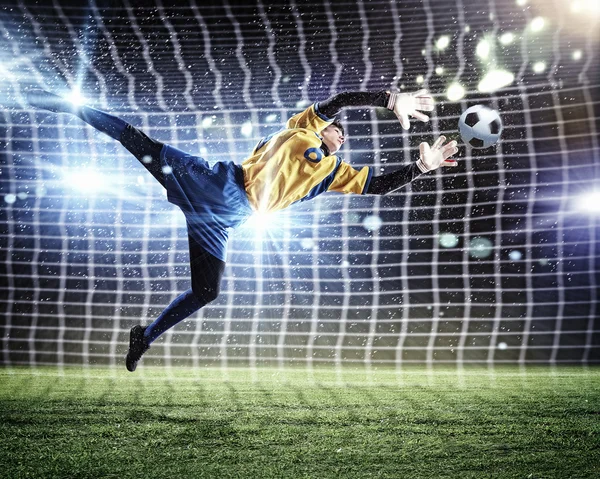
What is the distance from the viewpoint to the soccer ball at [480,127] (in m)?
3.31

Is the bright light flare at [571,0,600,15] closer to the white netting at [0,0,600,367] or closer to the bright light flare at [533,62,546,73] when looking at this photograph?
the white netting at [0,0,600,367]

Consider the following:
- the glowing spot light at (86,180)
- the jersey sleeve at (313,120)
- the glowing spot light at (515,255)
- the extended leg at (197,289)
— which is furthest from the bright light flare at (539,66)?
the glowing spot light at (86,180)

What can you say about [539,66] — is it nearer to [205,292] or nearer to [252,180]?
[252,180]

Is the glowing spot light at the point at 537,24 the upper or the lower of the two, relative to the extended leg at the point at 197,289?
upper

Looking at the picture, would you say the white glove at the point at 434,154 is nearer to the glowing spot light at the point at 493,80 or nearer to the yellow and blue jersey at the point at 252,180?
the yellow and blue jersey at the point at 252,180

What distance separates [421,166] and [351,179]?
0.42 m

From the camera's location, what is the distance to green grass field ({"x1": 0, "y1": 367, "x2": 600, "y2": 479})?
6.81 ft

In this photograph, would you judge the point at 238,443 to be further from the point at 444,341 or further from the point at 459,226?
the point at 459,226

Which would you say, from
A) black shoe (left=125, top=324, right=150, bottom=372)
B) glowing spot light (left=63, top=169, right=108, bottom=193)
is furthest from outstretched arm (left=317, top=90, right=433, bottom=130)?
glowing spot light (left=63, top=169, right=108, bottom=193)

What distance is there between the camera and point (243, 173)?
2.96 meters

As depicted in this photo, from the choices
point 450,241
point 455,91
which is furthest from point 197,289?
point 450,241

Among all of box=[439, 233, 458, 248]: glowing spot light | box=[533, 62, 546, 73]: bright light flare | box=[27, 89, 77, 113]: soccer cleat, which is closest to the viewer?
box=[27, 89, 77, 113]: soccer cleat

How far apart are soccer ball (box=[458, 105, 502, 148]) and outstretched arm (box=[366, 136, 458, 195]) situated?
0.51 m

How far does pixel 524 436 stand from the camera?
258 centimetres
